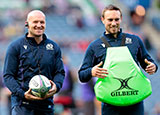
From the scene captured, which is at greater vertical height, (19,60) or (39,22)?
(39,22)

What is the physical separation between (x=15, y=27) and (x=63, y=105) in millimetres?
10679

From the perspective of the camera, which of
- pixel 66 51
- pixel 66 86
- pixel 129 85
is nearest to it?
pixel 129 85

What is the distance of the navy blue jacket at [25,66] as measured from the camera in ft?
17.5

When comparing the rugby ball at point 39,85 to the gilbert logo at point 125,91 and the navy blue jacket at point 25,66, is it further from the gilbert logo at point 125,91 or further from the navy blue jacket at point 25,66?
the gilbert logo at point 125,91

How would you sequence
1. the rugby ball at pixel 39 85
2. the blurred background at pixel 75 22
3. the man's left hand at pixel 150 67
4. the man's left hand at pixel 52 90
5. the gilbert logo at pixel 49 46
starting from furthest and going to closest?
the blurred background at pixel 75 22
the gilbert logo at pixel 49 46
the man's left hand at pixel 150 67
the man's left hand at pixel 52 90
the rugby ball at pixel 39 85

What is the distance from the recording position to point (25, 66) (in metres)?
5.34

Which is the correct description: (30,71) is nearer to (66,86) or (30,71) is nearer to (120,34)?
(120,34)

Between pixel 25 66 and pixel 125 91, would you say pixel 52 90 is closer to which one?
pixel 25 66

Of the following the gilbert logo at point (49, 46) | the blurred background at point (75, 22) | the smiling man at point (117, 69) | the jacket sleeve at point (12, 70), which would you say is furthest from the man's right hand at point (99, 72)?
the blurred background at point (75, 22)

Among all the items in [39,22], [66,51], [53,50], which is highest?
[39,22]

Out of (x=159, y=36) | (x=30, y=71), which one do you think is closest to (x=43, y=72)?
(x=30, y=71)

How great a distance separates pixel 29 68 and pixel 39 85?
1.14ft

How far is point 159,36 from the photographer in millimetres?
21109

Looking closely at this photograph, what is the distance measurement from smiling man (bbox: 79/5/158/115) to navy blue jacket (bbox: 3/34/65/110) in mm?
466
